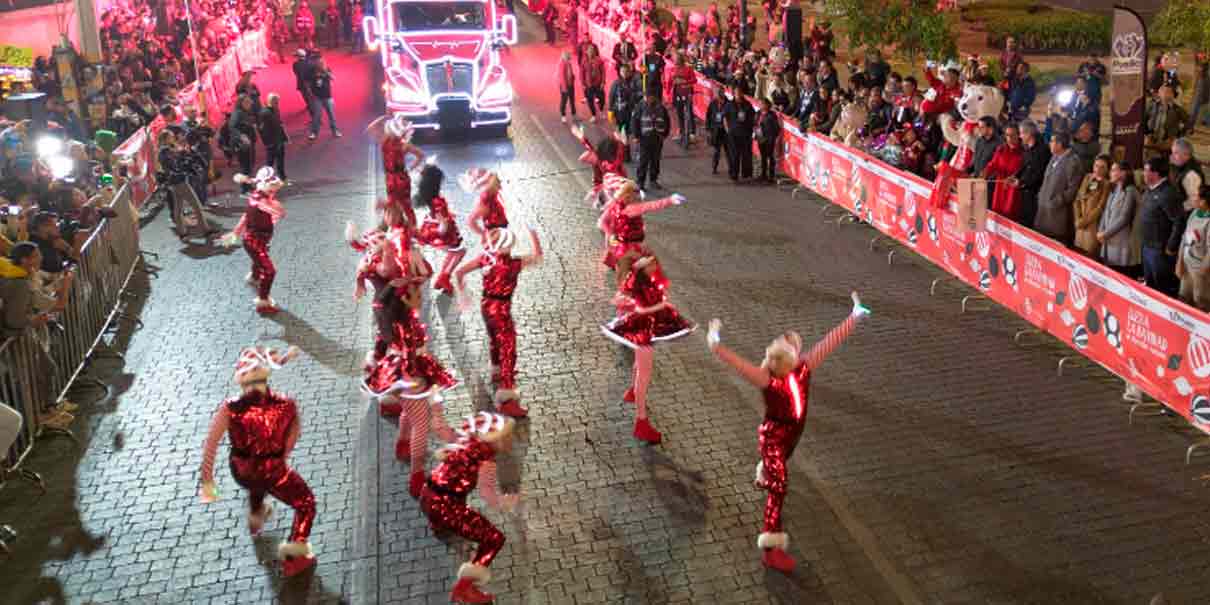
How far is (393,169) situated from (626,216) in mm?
4266

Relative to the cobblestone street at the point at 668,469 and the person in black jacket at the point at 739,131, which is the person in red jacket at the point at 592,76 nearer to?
the person in black jacket at the point at 739,131

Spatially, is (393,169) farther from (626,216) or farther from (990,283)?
(990,283)

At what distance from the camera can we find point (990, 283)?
12.0 meters

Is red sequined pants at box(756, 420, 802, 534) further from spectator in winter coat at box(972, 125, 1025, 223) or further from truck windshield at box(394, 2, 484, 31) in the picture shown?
truck windshield at box(394, 2, 484, 31)

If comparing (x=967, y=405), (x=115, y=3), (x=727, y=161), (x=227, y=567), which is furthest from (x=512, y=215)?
(x=115, y=3)

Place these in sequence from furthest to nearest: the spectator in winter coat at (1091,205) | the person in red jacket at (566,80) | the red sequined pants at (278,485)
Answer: the person in red jacket at (566,80)
the spectator in winter coat at (1091,205)
the red sequined pants at (278,485)

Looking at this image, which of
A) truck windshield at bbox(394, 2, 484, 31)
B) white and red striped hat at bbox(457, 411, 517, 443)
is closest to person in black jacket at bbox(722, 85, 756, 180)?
truck windshield at bbox(394, 2, 484, 31)

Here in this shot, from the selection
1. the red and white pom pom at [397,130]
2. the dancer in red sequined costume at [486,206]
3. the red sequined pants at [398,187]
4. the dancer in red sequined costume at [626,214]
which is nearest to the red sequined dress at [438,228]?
the red sequined pants at [398,187]

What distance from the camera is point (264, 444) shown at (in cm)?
693

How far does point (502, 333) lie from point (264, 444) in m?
2.87

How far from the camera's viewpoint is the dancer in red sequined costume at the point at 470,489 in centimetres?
645

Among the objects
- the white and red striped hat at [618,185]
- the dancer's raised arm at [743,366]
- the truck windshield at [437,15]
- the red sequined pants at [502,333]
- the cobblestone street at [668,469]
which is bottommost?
the cobblestone street at [668,469]

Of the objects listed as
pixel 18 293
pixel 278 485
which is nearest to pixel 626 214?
pixel 278 485

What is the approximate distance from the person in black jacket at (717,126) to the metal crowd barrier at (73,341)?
31.1 feet
